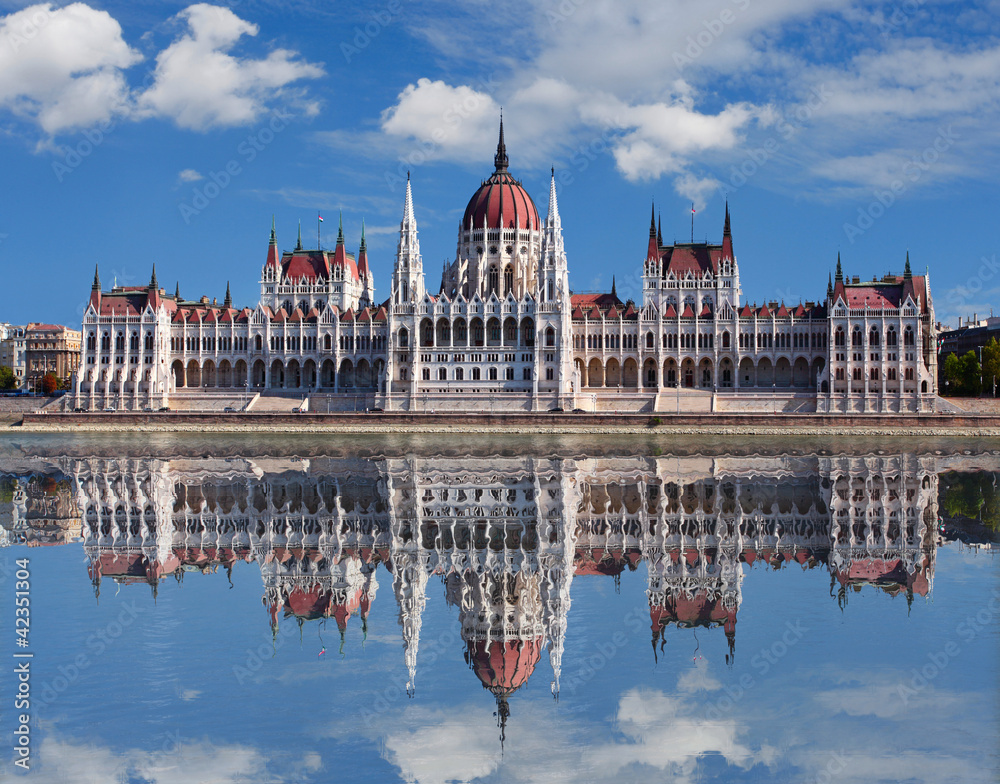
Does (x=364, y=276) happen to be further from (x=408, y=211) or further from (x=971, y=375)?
(x=971, y=375)

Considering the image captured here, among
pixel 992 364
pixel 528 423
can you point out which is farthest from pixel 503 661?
pixel 992 364

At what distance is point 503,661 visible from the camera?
57.8 feet

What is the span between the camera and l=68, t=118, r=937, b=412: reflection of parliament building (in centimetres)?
9169

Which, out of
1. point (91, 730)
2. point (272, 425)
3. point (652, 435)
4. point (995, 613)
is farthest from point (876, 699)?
point (272, 425)

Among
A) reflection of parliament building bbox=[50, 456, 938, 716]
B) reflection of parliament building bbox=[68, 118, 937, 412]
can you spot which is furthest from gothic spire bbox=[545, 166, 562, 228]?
reflection of parliament building bbox=[50, 456, 938, 716]

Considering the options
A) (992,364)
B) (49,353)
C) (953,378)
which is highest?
(49,353)

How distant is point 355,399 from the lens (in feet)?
316

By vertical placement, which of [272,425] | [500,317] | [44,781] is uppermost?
[500,317]

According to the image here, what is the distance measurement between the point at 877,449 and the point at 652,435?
17.6 meters

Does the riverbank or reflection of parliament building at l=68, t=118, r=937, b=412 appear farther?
reflection of parliament building at l=68, t=118, r=937, b=412

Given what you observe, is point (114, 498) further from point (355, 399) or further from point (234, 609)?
point (355, 399)

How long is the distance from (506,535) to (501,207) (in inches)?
3207

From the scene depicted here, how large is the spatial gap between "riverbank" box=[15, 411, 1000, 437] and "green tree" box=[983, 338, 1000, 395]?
19241 millimetres

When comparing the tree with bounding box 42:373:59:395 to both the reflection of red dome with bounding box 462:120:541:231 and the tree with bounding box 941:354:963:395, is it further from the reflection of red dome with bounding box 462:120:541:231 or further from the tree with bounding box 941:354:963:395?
the tree with bounding box 941:354:963:395
